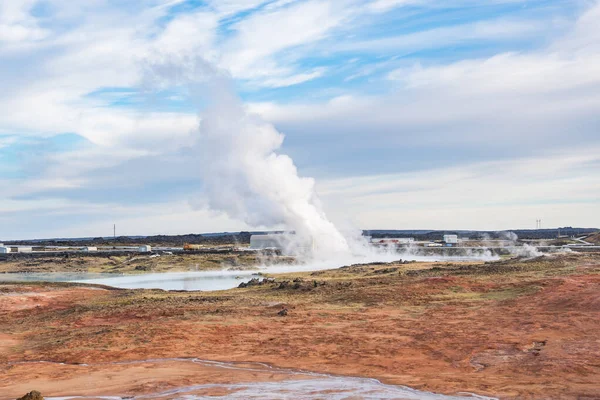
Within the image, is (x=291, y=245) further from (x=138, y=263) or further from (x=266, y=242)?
(x=138, y=263)

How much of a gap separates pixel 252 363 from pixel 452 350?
28.0ft

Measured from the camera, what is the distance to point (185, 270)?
9850 cm

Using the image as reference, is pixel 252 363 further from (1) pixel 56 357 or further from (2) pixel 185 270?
(2) pixel 185 270

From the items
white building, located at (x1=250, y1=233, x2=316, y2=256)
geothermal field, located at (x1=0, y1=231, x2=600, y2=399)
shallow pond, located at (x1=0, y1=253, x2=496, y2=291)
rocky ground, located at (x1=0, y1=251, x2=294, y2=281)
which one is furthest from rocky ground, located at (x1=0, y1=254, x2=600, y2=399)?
white building, located at (x1=250, y1=233, x2=316, y2=256)

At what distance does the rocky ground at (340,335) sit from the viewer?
22906 mm

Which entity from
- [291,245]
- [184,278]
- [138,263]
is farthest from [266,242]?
[184,278]

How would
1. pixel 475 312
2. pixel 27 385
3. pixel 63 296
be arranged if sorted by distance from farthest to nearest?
pixel 63 296
pixel 475 312
pixel 27 385

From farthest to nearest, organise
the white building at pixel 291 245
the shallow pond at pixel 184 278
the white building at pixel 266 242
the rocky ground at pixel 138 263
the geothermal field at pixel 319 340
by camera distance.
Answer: the white building at pixel 266 242 < the white building at pixel 291 245 < the rocky ground at pixel 138 263 < the shallow pond at pixel 184 278 < the geothermal field at pixel 319 340

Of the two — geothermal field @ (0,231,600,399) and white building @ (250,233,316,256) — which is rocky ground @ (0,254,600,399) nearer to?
geothermal field @ (0,231,600,399)

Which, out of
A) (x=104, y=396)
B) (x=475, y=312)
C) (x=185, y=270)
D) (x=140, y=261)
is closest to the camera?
(x=104, y=396)

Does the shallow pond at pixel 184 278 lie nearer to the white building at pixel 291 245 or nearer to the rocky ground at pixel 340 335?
the white building at pixel 291 245

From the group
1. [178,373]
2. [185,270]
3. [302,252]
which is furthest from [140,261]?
[178,373]

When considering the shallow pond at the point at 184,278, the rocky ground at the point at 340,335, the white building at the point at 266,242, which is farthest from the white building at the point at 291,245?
the rocky ground at the point at 340,335

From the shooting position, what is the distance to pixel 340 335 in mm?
31469
